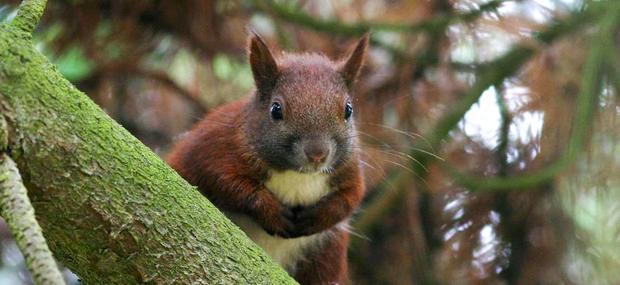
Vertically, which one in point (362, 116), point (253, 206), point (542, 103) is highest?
point (542, 103)

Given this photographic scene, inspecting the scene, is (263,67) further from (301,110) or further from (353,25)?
(353,25)

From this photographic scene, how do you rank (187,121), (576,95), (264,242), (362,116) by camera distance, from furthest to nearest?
(187,121) → (362,116) → (576,95) → (264,242)

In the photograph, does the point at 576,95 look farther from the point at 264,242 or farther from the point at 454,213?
the point at 264,242

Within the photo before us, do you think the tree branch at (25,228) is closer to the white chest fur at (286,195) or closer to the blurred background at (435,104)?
the white chest fur at (286,195)

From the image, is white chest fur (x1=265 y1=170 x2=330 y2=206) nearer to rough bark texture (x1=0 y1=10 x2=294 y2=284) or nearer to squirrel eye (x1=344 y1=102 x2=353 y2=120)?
squirrel eye (x1=344 y1=102 x2=353 y2=120)

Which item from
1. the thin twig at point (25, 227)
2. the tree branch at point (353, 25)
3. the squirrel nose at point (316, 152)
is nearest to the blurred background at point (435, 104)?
the tree branch at point (353, 25)

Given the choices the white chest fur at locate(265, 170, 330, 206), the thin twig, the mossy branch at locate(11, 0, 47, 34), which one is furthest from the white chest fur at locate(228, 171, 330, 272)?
the thin twig

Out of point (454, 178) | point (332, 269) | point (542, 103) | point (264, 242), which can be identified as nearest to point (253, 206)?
point (264, 242)
